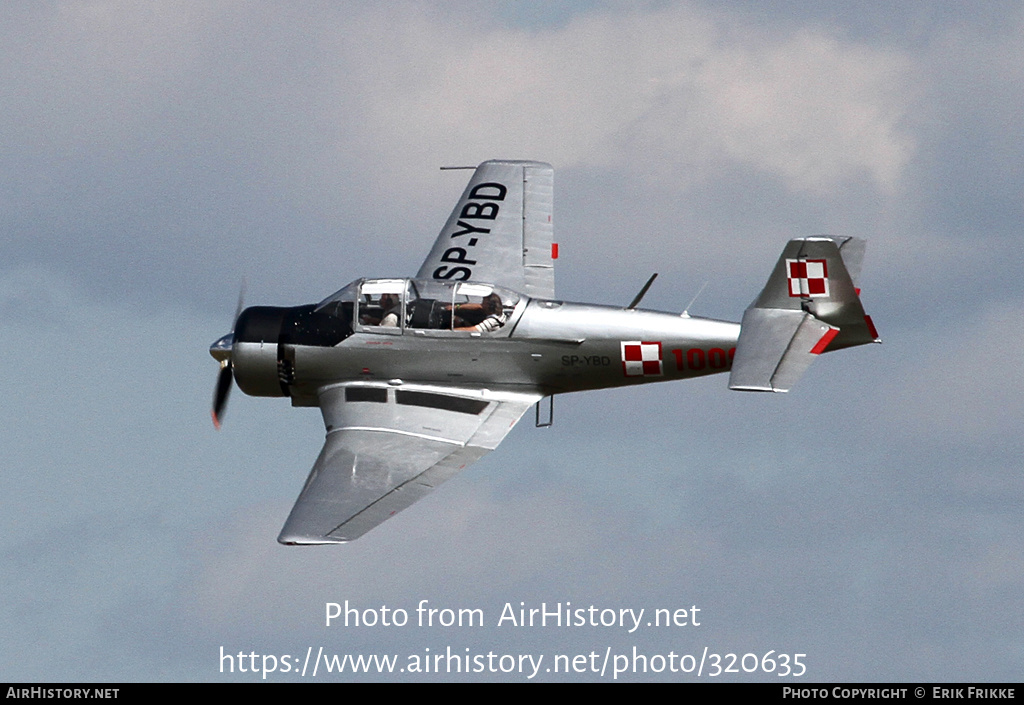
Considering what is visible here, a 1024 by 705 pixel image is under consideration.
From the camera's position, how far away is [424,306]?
29562 millimetres

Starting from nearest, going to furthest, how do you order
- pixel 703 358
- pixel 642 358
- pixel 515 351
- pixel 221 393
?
pixel 703 358 → pixel 642 358 → pixel 515 351 → pixel 221 393

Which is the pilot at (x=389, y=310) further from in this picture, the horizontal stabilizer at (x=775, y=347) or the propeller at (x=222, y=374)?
the horizontal stabilizer at (x=775, y=347)

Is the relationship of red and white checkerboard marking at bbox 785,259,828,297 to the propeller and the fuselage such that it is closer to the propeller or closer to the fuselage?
the fuselage

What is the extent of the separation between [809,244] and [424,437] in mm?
6002

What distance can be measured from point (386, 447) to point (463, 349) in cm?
201

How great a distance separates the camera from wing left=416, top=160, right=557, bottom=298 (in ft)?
107

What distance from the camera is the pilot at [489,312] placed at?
29422 millimetres

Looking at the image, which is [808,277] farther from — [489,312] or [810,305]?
[489,312]

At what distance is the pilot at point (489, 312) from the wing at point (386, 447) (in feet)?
3.06

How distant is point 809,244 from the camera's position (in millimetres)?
28359

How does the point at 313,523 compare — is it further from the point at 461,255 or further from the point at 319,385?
the point at 461,255

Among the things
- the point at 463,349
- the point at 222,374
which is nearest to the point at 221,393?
the point at 222,374

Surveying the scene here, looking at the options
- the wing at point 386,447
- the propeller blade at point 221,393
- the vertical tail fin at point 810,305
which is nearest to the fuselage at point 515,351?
the wing at point 386,447

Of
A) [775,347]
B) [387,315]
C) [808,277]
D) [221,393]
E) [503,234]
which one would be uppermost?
[503,234]
